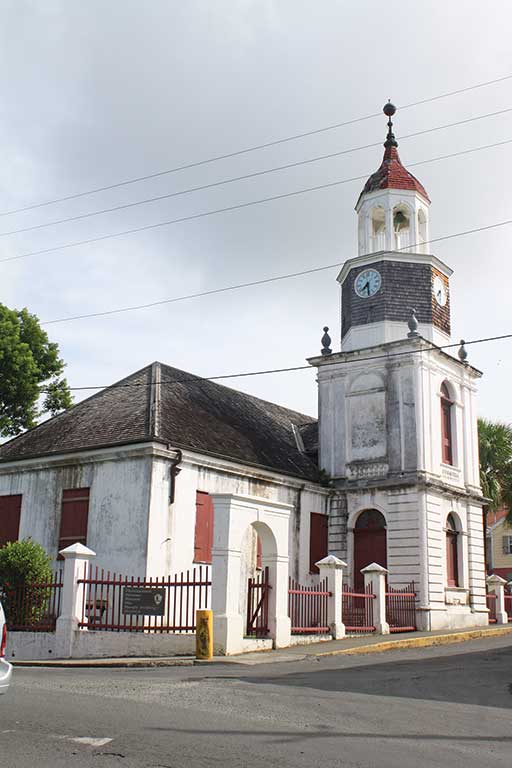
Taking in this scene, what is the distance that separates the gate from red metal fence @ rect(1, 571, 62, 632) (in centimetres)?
410

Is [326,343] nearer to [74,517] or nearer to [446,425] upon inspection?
[446,425]

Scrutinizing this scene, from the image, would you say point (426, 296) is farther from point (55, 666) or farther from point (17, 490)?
point (55, 666)

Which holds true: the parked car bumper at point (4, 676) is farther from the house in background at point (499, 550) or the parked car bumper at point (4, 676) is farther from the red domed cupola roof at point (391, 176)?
the house in background at point (499, 550)

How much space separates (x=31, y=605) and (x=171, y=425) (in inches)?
248

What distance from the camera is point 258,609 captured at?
17.3 m

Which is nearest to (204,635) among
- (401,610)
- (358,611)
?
(358,611)

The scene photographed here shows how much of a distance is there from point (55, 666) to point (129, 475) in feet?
21.3

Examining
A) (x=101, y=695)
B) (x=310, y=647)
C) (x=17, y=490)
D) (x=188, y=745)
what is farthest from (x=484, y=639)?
(x=188, y=745)

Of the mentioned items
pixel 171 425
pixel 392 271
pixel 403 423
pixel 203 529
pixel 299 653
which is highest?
pixel 392 271

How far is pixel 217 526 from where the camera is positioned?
1644cm

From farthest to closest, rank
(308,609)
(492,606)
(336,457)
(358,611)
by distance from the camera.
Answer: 1. (492,606)
2. (336,457)
3. (358,611)
4. (308,609)

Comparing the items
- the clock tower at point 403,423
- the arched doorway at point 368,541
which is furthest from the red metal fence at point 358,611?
the arched doorway at point 368,541

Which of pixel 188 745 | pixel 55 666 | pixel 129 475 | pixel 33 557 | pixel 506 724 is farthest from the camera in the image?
pixel 129 475

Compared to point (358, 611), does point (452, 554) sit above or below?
above
